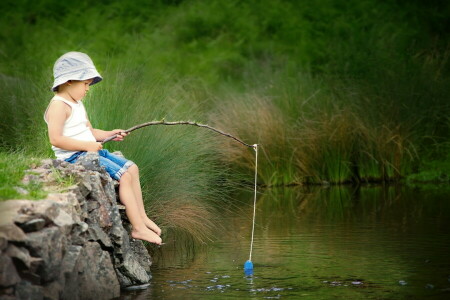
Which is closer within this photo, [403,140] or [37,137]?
[37,137]

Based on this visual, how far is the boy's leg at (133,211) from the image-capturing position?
6.47 meters

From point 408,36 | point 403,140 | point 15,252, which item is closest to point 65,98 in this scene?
point 15,252

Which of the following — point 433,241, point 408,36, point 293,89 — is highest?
point 408,36

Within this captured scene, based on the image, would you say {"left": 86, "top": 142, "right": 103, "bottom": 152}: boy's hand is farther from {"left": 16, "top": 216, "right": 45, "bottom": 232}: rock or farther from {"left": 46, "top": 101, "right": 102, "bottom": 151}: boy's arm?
{"left": 16, "top": 216, "right": 45, "bottom": 232}: rock

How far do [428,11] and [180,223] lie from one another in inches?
613

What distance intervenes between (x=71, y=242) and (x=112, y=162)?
1.19m

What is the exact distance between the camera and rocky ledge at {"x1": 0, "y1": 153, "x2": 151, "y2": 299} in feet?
16.0

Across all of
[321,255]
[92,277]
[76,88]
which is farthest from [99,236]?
[321,255]

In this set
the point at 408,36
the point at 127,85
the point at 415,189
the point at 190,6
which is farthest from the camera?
the point at 190,6

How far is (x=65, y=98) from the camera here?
6.79 meters

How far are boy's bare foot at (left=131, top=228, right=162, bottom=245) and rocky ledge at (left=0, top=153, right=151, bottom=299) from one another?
0.07 meters

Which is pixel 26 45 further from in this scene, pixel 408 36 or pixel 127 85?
pixel 127 85

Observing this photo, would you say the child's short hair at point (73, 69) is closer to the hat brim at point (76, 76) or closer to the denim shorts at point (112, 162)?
the hat brim at point (76, 76)

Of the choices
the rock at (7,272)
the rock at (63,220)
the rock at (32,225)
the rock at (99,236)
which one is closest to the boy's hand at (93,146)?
the rock at (99,236)
